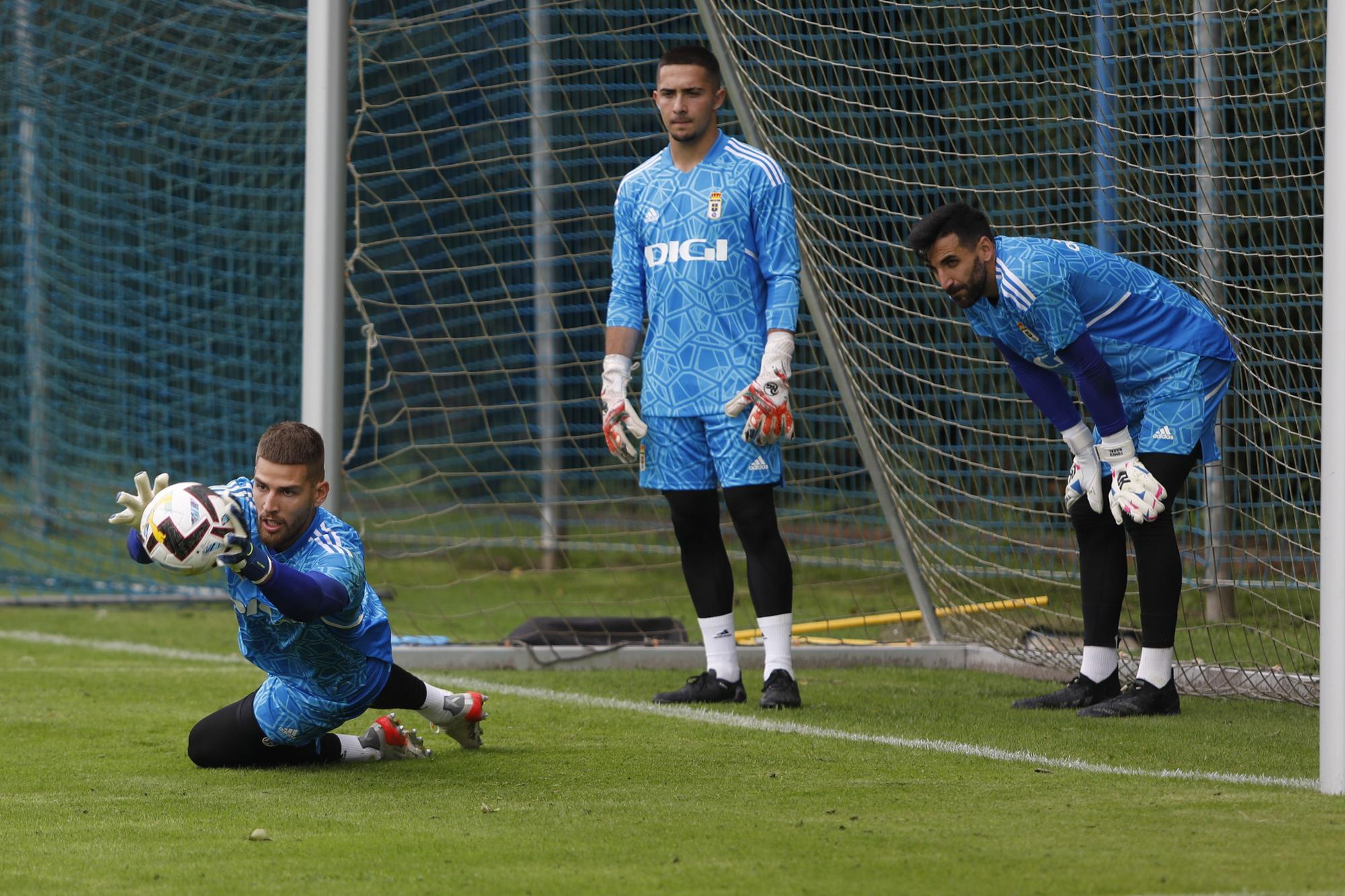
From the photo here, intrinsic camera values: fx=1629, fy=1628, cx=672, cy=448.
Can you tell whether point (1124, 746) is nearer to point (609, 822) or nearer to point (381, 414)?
point (609, 822)

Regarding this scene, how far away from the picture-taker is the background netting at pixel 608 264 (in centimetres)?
527

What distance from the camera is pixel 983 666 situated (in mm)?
6266

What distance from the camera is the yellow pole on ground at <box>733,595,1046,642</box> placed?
6.11 m

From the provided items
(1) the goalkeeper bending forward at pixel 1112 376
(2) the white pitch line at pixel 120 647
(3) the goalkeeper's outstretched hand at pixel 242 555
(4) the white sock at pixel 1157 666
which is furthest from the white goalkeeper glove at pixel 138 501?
(2) the white pitch line at pixel 120 647

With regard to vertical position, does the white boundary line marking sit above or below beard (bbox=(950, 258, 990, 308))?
below

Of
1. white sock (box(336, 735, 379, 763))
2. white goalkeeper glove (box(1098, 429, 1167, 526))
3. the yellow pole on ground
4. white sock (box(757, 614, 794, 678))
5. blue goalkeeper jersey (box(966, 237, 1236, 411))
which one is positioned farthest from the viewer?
the yellow pole on ground

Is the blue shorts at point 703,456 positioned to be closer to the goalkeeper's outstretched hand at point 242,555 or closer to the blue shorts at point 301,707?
the blue shorts at point 301,707

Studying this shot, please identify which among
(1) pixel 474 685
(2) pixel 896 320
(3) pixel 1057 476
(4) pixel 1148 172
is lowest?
(1) pixel 474 685

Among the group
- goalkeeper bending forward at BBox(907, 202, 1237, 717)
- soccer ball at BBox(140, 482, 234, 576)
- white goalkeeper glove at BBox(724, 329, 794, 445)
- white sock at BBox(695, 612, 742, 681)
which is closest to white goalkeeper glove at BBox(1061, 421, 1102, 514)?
goalkeeper bending forward at BBox(907, 202, 1237, 717)

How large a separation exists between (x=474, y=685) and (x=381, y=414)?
5161 millimetres

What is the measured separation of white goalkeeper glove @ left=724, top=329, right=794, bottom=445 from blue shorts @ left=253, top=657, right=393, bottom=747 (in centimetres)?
137

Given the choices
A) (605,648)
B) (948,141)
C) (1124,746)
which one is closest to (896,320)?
(948,141)

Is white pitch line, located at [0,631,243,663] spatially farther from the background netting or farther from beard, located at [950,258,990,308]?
beard, located at [950,258,990,308]

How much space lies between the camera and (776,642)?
5.09m
